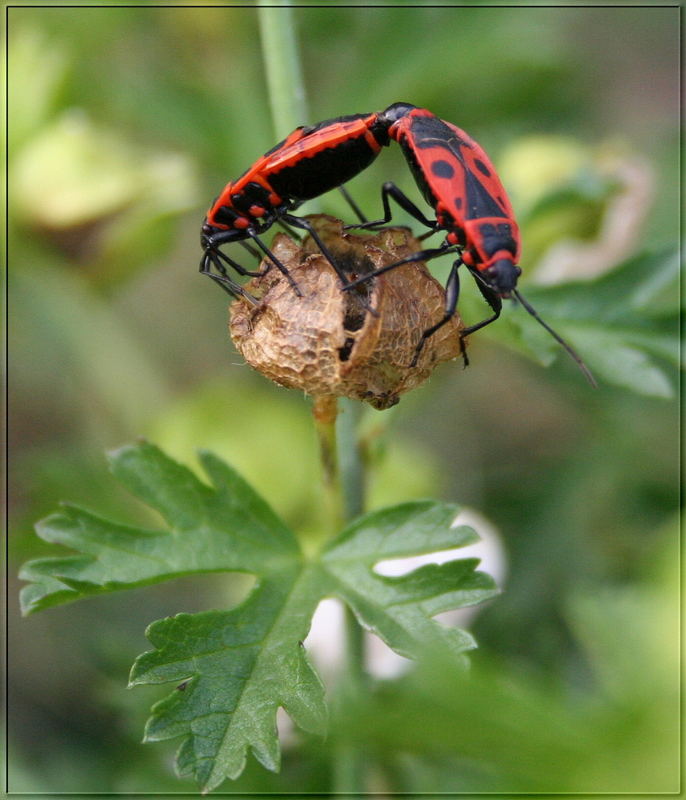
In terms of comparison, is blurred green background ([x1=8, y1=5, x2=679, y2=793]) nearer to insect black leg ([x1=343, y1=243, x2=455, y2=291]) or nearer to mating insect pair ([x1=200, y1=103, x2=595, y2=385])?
mating insect pair ([x1=200, y1=103, x2=595, y2=385])

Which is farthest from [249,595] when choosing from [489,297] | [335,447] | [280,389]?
[280,389]

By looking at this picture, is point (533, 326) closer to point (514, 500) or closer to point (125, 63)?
point (514, 500)

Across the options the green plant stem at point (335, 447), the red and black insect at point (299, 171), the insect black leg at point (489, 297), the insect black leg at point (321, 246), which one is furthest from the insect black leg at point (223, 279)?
the insect black leg at point (489, 297)

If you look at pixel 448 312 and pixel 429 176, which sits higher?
pixel 429 176

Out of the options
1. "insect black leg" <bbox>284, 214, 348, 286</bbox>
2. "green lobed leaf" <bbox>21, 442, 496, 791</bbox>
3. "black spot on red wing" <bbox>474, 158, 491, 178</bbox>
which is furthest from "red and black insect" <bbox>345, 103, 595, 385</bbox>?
"green lobed leaf" <bbox>21, 442, 496, 791</bbox>

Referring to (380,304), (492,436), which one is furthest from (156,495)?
(492,436)

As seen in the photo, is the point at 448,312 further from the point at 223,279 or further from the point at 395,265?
the point at 223,279
